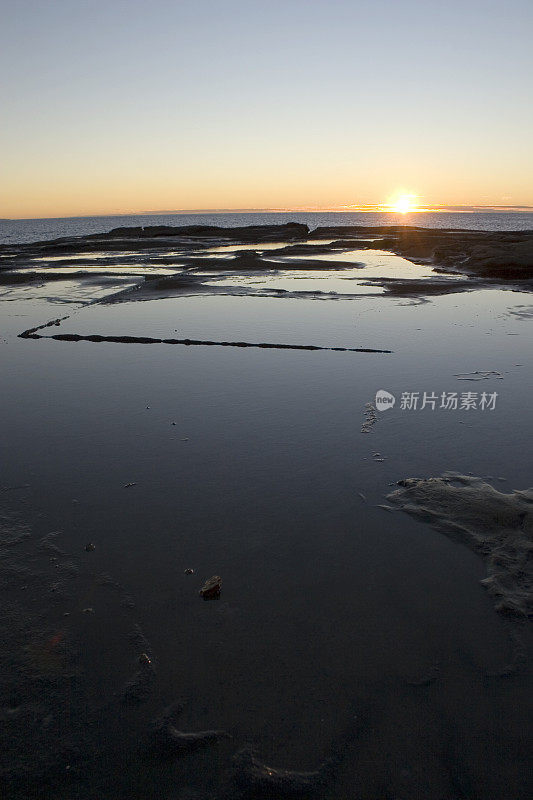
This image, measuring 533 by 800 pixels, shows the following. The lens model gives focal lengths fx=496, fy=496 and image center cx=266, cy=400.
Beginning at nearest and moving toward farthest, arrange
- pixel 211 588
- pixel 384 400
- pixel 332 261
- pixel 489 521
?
pixel 211 588
pixel 489 521
pixel 384 400
pixel 332 261

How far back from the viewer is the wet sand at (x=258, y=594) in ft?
8.31

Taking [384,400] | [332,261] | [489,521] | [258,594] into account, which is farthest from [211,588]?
[332,261]

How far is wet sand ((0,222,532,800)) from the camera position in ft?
8.31

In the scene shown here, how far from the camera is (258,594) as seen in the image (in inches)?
143

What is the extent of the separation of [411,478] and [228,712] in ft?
9.95

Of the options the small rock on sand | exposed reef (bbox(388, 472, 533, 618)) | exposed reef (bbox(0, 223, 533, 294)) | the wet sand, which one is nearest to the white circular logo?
the wet sand

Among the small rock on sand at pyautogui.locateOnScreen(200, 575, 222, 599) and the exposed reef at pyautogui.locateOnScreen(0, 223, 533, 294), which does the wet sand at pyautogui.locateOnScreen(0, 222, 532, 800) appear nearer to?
the small rock on sand at pyautogui.locateOnScreen(200, 575, 222, 599)

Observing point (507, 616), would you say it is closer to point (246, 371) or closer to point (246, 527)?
point (246, 527)

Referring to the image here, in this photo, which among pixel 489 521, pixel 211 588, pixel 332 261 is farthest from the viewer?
pixel 332 261

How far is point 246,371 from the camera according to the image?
8953 millimetres

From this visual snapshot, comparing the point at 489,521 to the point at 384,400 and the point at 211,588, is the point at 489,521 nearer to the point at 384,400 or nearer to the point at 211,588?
the point at 211,588

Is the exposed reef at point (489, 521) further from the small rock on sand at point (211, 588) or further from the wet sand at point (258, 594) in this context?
the small rock on sand at point (211, 588)

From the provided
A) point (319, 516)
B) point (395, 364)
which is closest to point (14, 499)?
point (319, 516)

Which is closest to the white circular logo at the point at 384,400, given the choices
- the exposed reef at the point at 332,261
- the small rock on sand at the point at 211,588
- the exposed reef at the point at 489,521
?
the exposed reef at the point at 489,521
